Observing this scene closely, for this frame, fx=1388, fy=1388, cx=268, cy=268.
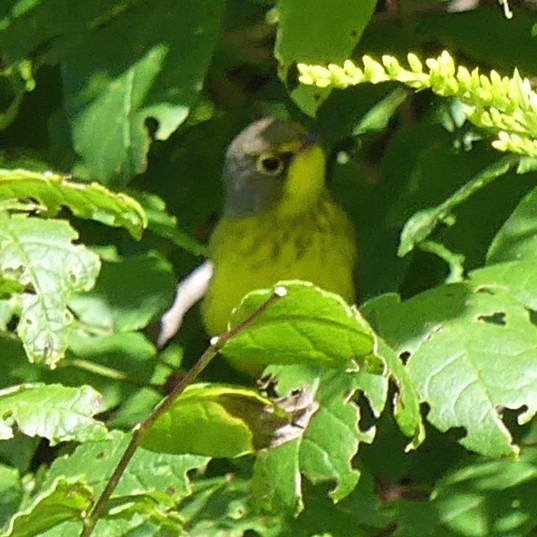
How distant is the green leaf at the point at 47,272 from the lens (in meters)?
1.17

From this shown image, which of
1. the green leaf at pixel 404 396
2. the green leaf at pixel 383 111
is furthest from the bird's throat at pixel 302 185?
the green leaf at pixel 404 396

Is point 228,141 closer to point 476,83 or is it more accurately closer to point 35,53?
point 35,53

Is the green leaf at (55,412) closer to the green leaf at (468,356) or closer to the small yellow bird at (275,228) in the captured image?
the green leaf at (468,356)

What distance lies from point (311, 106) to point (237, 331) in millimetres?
1031

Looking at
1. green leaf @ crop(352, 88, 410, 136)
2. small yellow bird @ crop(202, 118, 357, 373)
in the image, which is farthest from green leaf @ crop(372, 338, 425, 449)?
small yellow bird @ crop(202, 118, 357, 373)

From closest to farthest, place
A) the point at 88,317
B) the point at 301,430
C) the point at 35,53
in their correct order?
1. the point at 301,430
2. the point at 88,317
3. the point at 35,53

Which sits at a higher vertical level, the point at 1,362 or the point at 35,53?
the point at 35,53

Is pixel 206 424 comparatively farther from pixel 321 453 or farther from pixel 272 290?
pixel 321 453

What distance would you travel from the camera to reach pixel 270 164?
3.36 metres

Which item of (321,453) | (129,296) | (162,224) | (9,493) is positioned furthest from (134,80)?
(321,453)

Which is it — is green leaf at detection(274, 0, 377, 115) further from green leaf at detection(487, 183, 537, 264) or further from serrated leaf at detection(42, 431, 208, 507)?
serrated leaf at detection(42, 431, 208, 507)

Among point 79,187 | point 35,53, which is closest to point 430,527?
point 79,187

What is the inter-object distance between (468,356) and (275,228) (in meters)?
1.60

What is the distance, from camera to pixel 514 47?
234 cm
